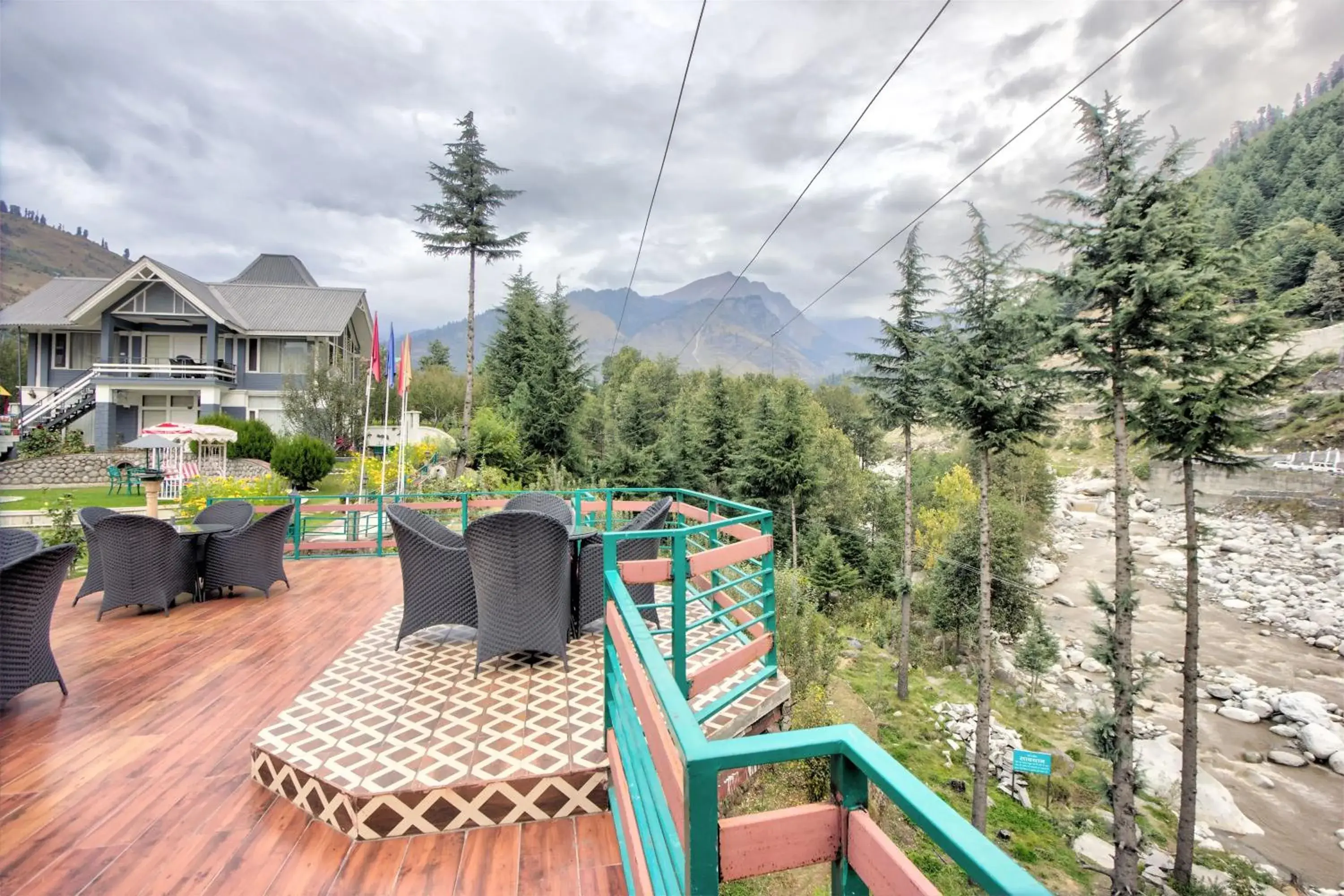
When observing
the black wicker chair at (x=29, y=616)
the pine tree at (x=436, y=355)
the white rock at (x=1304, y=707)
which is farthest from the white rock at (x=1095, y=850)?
the pine tree at (x=436, y=355)

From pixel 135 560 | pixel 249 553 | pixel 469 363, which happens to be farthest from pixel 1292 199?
pixel 135 560

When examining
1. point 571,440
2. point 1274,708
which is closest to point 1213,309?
point 1274,708

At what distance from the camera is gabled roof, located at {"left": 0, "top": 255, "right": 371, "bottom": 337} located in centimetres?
1767

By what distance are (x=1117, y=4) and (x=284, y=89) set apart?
11.0 meters

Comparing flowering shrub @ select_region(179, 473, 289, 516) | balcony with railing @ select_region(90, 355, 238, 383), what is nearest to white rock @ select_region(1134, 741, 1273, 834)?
flowering shrub @ select_region(179, 473, 289, 516)

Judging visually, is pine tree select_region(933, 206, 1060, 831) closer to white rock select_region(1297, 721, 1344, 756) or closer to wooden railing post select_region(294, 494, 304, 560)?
white rock select_region(1297, 721, 1344, 756)

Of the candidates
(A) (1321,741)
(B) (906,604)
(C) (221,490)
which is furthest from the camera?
(B) (906,604)

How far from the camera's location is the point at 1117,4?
788 cm

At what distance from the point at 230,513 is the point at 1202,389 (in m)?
14.9

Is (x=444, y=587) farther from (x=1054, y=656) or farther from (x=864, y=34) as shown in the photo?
(x=1054, y=656)

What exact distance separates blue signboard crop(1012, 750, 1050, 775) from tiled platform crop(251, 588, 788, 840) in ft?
39.3

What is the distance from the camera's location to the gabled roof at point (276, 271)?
27328mm

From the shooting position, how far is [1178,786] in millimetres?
13438

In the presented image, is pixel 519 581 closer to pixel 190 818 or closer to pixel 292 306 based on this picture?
pixel 190 818
